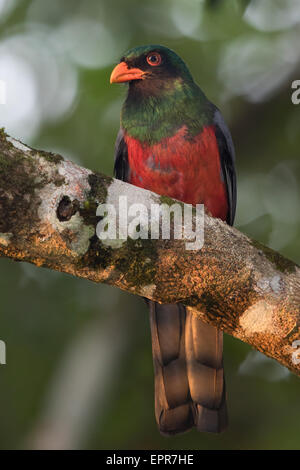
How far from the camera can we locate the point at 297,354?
2.93 m

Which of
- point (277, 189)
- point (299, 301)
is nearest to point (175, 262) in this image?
point (299, 301)

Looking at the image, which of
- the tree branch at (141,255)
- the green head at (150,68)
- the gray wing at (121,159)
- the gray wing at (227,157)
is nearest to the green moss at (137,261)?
the tree branch at (141,255)

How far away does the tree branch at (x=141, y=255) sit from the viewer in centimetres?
255

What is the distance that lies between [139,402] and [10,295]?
1958 mm

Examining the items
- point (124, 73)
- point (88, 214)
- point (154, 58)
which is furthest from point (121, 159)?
point (88, 214)

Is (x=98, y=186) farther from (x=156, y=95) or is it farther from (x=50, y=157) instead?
(x=156, y=95)

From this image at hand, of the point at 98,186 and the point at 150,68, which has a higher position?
the point at 150,68

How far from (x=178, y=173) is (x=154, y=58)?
1.09 meters

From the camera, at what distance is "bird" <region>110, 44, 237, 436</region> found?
13.8 feet

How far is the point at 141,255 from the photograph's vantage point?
2.74 m

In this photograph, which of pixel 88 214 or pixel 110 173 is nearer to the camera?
pixel 88 214

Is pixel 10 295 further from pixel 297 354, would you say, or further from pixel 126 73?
pixel 297 354

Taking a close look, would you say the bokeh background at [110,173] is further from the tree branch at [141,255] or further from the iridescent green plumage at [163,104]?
the tree branch at [141,255]

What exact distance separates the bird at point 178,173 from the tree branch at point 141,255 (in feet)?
4.39
